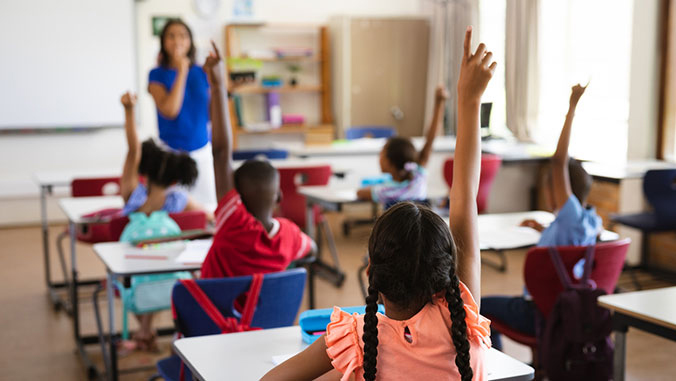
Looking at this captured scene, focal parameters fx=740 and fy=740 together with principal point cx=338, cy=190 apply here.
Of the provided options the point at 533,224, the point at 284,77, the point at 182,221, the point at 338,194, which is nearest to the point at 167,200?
the point at 182,221

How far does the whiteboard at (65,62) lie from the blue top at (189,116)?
348cm

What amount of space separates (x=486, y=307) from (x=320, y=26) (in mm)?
5315

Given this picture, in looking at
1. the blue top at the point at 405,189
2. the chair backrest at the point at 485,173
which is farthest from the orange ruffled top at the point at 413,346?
the chair backrest at the point at 485,173

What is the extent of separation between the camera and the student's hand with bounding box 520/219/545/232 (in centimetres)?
319

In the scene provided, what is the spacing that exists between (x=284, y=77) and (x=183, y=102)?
3976 millimetres

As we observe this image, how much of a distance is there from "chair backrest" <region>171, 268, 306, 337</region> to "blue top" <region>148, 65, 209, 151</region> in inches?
67.2

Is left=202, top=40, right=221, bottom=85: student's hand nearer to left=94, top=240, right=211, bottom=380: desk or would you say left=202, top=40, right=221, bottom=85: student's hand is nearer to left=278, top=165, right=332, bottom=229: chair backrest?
left=94, top=240, right=211, bottom=380: desk

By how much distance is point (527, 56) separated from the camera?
5.51 ft

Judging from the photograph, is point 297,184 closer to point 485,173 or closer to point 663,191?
point 485,173

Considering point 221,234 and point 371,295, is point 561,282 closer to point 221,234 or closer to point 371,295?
point 221,234

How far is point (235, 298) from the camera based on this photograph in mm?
2078

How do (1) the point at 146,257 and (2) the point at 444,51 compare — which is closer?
(1) the point at 146,257

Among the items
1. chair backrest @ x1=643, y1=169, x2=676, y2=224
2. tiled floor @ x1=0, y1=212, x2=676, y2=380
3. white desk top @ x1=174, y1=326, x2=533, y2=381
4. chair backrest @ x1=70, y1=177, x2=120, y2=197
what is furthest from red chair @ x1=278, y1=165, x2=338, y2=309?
white desk top @ x1=174, y1=326, x2=533, y2=381

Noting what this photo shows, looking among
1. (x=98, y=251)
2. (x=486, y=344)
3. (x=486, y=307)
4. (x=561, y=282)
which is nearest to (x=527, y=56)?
(x=486, y=344)
